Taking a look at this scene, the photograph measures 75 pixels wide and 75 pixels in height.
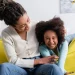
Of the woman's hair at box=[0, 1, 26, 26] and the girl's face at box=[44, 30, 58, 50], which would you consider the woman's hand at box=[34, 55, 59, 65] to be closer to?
the girl's face at box=[44, 30, 58, 50]

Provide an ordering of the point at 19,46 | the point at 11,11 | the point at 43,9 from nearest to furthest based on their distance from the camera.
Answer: the point at 11,11 → the point at 19,46 → the point at 43,9

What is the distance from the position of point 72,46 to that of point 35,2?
0.63m

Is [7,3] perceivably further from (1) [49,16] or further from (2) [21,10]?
(1) [49,16]

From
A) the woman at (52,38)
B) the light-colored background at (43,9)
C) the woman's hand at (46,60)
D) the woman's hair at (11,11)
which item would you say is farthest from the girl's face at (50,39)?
the light-colored background at (43,9)

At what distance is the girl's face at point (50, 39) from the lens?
4.89 ft

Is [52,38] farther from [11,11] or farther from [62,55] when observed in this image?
[11,11]

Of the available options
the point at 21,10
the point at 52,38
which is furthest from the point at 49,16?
the point at 21,10

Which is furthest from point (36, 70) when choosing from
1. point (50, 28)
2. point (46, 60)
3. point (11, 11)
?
point (11, 11)

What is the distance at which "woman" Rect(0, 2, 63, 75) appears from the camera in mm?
1330

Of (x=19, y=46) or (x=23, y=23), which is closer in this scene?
(x=23, y=23)

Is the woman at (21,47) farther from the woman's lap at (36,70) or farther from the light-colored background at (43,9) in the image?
the light-colored background at (43,9)

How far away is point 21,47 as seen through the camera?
147 centimetres

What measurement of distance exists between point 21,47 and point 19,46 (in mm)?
16

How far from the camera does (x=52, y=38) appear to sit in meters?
1.50
